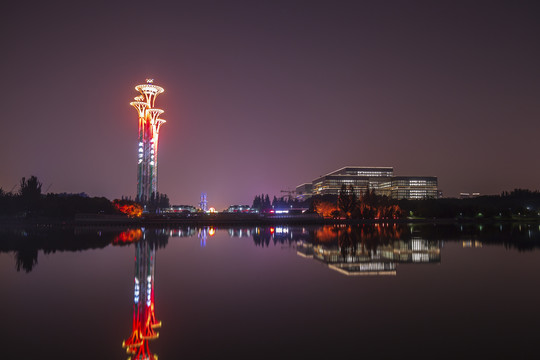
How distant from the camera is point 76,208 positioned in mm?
76875

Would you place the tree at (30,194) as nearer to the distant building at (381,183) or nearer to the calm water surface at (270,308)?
the calm water surface at (270,308)

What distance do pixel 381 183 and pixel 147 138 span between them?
125 meters

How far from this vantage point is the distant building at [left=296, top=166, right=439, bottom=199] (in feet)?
583

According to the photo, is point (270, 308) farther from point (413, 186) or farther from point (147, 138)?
point (413, 186)

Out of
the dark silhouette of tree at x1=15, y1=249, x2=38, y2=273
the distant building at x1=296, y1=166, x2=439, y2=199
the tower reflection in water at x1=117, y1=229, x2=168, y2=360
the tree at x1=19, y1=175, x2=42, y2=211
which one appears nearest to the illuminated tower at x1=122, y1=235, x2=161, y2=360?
the tower reflection in water at x1=117, y1=229, x2=168, y2=360

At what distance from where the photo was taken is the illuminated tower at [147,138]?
90625mm

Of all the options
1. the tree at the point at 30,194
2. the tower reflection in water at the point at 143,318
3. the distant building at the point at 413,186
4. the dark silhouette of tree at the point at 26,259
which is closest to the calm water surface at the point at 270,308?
the tower reflection in water at the point at 143,318

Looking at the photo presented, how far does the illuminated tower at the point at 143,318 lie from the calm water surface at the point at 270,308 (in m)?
0.04

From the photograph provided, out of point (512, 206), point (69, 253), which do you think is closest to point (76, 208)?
point (69, 253)

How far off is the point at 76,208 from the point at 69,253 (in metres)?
57.0

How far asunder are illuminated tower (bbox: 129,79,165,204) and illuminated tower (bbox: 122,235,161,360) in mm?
76825

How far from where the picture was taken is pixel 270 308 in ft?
38.5

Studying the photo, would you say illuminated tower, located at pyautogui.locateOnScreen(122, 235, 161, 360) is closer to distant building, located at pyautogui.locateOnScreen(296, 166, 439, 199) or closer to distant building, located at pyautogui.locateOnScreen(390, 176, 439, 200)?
distant building, located at pyautogui.locateOnScreen(296, 166, 439, 199)

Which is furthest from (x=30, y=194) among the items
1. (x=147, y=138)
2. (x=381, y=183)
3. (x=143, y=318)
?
(x=381, y=183)
